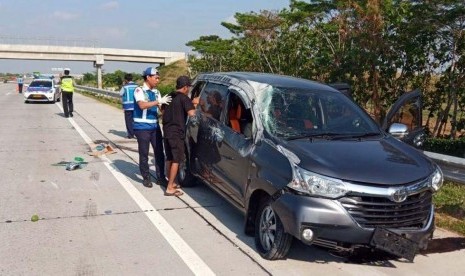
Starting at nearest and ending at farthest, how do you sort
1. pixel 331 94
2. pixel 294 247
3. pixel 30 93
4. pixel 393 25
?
pixel 294 247
pixel 331 94
pixel 393 25
pixel 30 93

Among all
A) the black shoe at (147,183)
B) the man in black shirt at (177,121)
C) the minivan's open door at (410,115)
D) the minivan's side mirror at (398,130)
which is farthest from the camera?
the black shoe at (147,183)

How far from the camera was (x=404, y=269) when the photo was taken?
178 inches

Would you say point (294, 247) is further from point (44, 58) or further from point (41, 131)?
point (44, 58)

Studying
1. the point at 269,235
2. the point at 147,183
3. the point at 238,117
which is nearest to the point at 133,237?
the point at 269,235

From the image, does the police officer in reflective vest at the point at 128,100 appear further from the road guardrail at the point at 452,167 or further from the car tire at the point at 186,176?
the road guardrail at the point at 452,167

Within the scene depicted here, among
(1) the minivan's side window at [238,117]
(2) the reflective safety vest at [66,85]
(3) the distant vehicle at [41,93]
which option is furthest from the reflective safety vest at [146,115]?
(3) the distant vehicle at [41,93]

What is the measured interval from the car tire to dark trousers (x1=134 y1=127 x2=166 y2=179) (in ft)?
1.08

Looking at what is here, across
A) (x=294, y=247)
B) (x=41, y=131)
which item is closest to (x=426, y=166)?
(x=294, y=247)

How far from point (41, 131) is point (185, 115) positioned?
339 inches

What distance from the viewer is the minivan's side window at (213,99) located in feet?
20.3

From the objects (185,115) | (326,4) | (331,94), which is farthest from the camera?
(326,4)

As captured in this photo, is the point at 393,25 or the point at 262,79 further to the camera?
the point at 393,25

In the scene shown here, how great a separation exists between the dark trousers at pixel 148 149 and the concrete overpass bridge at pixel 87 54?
64325 mm

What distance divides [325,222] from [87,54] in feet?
231
